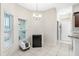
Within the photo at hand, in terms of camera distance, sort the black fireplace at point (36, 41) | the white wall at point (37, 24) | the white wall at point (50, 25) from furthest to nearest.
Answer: the black fireplace at point (36, 41) → the white wall at point (50, 25) → the white wall at point (37, 24)

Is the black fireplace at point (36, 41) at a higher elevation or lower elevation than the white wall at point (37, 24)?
lower

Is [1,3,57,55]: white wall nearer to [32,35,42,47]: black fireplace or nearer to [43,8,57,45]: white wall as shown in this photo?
[43,8,57,45]: white wall

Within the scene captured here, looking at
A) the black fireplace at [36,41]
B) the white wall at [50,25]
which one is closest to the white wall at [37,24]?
the white wall at [50,25]

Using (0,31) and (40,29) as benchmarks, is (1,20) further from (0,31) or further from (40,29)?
(40,29)

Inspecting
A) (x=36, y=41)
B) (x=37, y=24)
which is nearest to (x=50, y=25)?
(x=37, y=24)

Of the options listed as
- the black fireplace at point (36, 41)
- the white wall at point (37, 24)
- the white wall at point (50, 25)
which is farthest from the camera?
the black fireplace at point (36, 41)

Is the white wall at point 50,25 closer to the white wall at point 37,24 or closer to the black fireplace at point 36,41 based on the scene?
the white wall at point 37,24

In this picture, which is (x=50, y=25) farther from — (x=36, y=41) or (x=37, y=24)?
(x=36, y=41)

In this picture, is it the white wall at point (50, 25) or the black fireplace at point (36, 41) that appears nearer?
the white wall at point (50, 25)

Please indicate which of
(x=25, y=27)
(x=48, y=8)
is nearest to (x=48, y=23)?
(x=48, y=8)

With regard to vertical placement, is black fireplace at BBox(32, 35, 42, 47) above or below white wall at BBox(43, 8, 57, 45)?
below

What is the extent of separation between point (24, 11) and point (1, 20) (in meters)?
0.69

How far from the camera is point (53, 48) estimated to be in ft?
9.24

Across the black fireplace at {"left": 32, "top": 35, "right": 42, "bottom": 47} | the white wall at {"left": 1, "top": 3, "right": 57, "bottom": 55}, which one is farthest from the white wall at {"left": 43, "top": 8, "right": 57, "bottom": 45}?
the black fireplace at {"left": 32, "top": 35, "right": 42, "bottom": 47}
